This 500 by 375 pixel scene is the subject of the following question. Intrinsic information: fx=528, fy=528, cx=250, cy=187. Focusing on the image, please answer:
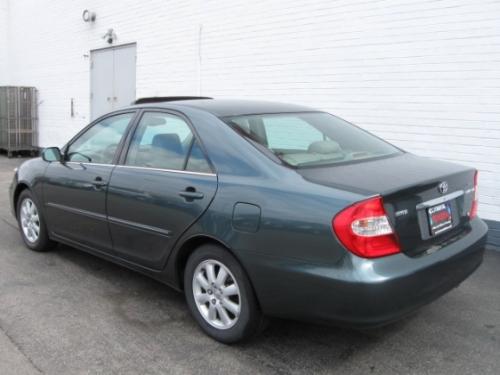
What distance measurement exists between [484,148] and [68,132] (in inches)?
439

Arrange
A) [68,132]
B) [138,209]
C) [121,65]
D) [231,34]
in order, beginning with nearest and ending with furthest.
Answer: [138,209] → [231,34] → [121,65] → [68,132]

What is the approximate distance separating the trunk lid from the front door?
185cm

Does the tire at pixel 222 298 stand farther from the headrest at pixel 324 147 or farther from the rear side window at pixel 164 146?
the headrest at pixel 324 147

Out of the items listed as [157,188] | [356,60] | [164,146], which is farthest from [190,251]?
[356,60]

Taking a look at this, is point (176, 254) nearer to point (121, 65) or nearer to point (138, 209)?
point (138, 209)

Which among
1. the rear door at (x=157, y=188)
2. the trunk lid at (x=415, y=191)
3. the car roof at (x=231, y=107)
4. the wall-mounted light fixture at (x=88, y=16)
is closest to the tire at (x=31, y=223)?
the rear door at (x=157, y=188)

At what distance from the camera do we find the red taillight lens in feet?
8.95

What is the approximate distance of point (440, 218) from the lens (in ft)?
10.3

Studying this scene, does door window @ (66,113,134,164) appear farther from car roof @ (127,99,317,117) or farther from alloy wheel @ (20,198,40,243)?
alloy wheel @ (20,198,40,243)

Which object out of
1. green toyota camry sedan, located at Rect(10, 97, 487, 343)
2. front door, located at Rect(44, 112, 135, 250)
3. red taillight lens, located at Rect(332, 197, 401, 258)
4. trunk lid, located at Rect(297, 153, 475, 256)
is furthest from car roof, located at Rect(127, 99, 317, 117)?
red taillight lens, located at Rect(332, 197, 401, 258)

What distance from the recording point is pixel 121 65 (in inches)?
478

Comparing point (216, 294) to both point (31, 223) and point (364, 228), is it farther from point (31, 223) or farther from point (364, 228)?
point (31, 223)

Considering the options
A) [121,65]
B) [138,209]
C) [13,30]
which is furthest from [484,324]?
[13,30]

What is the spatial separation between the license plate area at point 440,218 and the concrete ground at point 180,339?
0.80 meters
